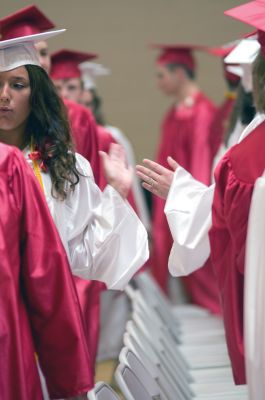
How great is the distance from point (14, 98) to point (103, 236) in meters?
0.53

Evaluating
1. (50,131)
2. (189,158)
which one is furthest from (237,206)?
(189,158)

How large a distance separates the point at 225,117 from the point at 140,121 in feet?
11.3

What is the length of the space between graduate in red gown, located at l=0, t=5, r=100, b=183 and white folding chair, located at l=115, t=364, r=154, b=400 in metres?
1.30

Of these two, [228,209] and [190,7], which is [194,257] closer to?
[228,209]

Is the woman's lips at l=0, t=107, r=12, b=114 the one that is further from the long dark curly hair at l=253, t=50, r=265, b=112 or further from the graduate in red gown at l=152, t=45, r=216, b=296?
the graduate in red gown at l=152, t=45, r=216, b=296

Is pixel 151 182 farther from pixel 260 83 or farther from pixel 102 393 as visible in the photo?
pixel 102 393

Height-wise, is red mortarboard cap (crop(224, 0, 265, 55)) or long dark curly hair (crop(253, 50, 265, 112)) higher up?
red mortarboard cap (crop(224, 0, 265, 55))

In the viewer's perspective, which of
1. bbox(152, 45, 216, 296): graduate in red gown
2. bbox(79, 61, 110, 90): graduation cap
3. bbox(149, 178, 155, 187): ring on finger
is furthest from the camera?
bbox(152, 45, 216, 296): graduate in red gown

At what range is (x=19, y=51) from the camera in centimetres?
351

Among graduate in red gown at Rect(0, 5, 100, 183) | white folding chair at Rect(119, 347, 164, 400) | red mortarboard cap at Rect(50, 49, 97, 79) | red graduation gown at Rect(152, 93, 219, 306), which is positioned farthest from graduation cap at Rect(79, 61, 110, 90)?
Result: white folding chair at Rect(119, 347, 164, 400)

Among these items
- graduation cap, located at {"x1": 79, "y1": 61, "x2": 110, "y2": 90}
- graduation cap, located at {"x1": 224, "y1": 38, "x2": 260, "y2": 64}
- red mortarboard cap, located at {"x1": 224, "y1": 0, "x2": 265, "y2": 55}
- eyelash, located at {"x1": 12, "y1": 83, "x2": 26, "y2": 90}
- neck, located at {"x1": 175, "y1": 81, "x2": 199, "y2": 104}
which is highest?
red mortarboard cap, located at {"x1": 224, "y1": 0, "x2": 265, "y2": 55}

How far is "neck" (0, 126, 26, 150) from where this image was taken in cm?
350

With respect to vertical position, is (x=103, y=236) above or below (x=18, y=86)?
below

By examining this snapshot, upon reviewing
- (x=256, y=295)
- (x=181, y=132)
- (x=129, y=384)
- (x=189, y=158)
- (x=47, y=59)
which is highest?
(x=47, y=59)
